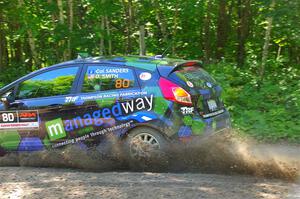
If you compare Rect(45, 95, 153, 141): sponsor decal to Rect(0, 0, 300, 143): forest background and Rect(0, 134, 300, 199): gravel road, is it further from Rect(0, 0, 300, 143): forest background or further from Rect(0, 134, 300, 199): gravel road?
Rect(0, 0, 300, 143): forest background

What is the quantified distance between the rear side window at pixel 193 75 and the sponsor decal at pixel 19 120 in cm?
234

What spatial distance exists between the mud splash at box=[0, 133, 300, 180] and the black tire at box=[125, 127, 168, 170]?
15 mm

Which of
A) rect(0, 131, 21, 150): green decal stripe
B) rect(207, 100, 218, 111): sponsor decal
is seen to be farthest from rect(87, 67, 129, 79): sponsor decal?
rect(0, 131, 21, 150): green decal stripe

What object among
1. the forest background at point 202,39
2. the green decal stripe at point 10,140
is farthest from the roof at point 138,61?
the forest background at point 202,39

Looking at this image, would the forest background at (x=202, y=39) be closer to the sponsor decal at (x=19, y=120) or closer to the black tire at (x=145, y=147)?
the black tire at (x=145, y=147)

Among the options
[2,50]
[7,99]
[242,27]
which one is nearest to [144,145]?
[7,99]

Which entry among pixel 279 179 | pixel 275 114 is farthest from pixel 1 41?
pixel 279 179

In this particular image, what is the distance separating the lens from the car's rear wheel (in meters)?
6.30

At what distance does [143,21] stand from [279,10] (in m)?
5.54

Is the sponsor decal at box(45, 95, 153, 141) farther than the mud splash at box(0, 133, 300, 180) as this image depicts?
Yes

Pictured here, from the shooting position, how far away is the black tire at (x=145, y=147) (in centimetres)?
630

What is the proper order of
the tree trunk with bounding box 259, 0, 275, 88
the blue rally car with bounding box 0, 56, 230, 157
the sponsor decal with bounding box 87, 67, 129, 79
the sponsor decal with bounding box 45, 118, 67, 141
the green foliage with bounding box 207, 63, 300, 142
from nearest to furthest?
the blue rally car with bounding box 0, 56, 230, 157 < the sponsor decal with bounding box 87, 67, 129, 79 < the sponsor decal with bounding box 45, 118, 67, 141 < the green foliage with bounding box 207, 63, 300, 142 < the tree trunk with bounding box 259, 0, 275, 88

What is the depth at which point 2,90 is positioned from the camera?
7324 millimetres

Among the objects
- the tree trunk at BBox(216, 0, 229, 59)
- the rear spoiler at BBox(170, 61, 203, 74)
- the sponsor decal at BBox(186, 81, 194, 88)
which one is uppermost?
the tree trunk at BBox(216, 0, 229, 59)
